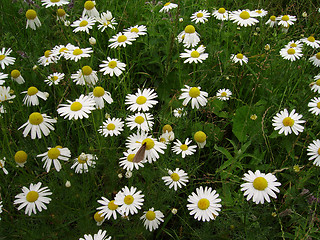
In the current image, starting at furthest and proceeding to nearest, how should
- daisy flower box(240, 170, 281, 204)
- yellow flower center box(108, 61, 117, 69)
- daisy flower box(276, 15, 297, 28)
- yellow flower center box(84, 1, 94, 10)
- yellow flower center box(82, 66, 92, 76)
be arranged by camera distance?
daisy flower box(276, 15, 297, 28)
yellow flower center box(84, 1, 94, 10)
yellow flower center box(108, 61, 117, 69)
yellow flower center box(82, 66, 92, 76)
daisy flower box(240, 170, 281, 204)

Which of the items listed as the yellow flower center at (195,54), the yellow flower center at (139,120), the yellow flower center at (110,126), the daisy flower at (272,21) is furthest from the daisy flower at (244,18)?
the yellow flower center at (110,126)

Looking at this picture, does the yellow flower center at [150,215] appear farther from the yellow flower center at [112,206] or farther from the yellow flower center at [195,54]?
the yellow flower center at [195,54]

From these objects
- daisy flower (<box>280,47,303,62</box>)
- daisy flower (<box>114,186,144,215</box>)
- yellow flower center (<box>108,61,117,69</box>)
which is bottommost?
daisy flower (<box>114,186,144,215</box>)

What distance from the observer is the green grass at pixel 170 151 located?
5.15 ft

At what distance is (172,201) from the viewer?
1.71 meters

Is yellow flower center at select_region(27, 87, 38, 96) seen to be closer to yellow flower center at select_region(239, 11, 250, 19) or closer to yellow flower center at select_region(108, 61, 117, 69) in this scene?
yellow flower center at select_region(108, 61, 117, 69)

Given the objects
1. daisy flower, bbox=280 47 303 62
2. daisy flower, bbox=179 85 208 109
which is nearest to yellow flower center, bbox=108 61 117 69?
daisy flower, bbox=179 85 208 109

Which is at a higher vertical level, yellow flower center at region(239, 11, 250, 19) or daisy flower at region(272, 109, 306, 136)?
yellow flower center at region(239, 11, 250, 19)

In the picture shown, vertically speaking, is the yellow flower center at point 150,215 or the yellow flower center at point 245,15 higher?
the yellow flower center at point 245,15

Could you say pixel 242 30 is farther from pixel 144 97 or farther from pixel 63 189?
pixel 63 189

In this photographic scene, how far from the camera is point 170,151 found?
1936mm

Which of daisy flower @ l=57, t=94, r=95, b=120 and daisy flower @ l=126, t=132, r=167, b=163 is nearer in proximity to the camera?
daisy flower @ l=126, t=132, r=167, b=163

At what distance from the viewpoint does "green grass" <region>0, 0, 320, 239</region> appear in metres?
1.57

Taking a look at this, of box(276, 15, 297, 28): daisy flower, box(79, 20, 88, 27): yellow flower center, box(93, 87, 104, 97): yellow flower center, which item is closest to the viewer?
box(93, 87, 104, 97): yellow flower center
